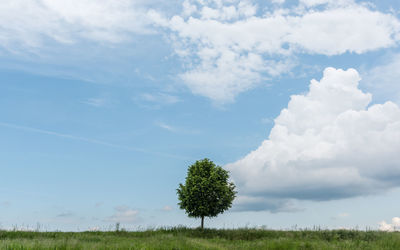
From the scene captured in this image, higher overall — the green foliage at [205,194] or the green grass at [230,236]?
the green foliage at [205,194]

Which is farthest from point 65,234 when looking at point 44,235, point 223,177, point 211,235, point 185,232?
point 223,177

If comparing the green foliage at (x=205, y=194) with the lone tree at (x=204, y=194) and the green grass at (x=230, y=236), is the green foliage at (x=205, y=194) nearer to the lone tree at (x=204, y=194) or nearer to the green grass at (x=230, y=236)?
the lone tree at (x=204, y=194)

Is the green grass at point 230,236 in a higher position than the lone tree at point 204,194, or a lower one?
lower

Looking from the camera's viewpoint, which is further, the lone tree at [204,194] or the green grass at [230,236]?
the lone tree at [204,194]

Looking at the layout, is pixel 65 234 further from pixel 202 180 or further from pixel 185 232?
pixel 202 180

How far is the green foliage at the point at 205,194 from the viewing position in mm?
33406

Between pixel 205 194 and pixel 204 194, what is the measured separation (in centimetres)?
10

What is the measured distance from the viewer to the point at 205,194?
3347 centimetres

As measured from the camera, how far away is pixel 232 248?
771 inches

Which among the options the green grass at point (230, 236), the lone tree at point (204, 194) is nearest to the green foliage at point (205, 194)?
the lone tree at point (204, 194)

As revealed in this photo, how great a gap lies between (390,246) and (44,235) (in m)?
25.8

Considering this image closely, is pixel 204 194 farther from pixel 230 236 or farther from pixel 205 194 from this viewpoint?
pixel 230 236

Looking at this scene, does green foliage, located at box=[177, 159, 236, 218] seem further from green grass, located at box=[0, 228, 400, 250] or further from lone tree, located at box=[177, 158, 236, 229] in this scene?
green grass, located at box=[0, 228, 400, 250]

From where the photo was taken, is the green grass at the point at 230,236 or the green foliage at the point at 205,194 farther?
the green foliage at the point at 205,194
